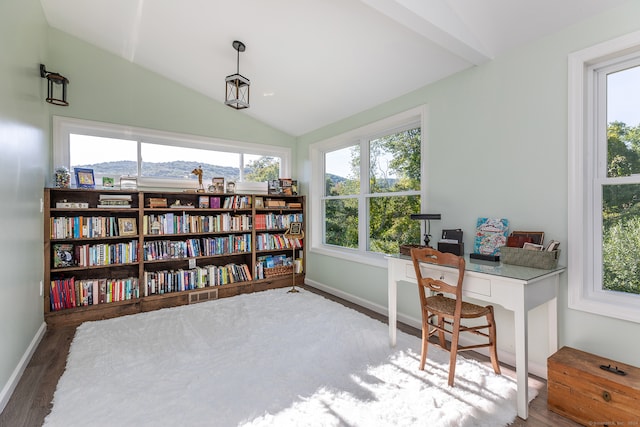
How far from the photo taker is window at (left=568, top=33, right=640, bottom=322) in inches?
69.6

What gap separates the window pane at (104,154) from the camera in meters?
3.29

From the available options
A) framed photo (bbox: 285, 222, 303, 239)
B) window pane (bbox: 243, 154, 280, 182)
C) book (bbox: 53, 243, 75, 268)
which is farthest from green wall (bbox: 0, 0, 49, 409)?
framed photo (bbox: 285, 222, 303, 239)

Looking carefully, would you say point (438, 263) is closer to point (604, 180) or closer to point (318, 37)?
point (604, 180)

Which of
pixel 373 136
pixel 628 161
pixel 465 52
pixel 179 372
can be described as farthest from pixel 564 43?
pixel 179 372

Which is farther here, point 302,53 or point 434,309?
point 302,53

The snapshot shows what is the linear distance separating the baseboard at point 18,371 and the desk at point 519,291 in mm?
2790

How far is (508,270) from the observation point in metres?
1.84

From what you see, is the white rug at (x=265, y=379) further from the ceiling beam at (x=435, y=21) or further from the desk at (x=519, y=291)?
the ceiling beam at (x=435, y=21)

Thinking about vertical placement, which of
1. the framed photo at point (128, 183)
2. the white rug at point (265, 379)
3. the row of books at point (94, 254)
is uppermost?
the framed photo at point (128, 183)

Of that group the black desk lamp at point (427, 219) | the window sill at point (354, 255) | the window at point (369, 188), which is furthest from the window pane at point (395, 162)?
the window sill at point (354, 255)

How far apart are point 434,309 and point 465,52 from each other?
76.6 inches

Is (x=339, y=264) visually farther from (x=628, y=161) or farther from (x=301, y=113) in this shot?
(x=628, y=161)

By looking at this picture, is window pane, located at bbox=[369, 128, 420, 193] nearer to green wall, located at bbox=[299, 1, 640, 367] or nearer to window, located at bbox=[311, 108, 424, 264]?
window, located at bbox=[311, 108, 424, 264]

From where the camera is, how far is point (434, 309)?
6.64 feet
